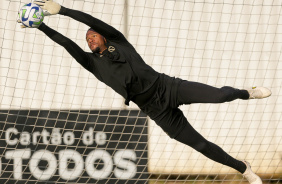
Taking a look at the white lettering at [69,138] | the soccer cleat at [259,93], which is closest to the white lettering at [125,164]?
the white lettering at [69,138]

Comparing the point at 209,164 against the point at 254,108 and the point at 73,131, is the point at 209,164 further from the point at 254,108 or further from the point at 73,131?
the point at 73,131

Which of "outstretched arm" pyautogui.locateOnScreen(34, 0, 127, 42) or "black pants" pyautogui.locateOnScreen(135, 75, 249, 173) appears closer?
"outstretched arm" pyautogui.locateOnScreen(34, 0, 127, 42)

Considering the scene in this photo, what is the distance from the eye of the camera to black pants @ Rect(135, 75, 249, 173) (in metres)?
3.93

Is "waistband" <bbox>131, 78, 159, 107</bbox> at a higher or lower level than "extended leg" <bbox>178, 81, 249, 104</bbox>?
lower

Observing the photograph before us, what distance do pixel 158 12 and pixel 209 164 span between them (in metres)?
1.81

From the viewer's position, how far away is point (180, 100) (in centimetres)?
402

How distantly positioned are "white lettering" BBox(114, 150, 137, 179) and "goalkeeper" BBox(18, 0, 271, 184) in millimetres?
1930

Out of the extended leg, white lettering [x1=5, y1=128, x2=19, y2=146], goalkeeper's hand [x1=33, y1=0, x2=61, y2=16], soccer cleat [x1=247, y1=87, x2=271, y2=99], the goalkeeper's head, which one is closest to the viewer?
goalkeeper's hand [x1=33, y1=0, x2=61, y2=16]

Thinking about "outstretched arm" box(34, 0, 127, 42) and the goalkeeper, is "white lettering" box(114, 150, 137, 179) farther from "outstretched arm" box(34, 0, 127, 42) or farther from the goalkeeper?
"outstretched arm" box(34, 0, 127, 42)

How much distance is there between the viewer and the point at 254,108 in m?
6.61

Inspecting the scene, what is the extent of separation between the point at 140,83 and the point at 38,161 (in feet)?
7.63

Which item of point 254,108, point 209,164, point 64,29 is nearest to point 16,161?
point 64,29

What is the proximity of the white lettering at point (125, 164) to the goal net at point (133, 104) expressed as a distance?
0.03 ft

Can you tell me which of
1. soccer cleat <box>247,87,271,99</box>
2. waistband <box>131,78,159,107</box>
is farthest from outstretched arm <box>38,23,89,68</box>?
soccer cleat <box>247,87,271,99</box>
